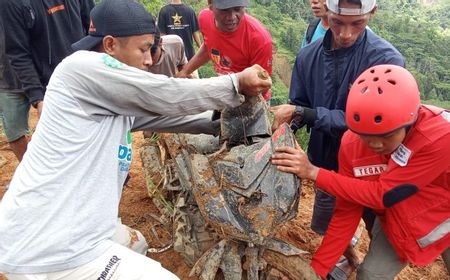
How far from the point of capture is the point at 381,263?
2680 millimetres

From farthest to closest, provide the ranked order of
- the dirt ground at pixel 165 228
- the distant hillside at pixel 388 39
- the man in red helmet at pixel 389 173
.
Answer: the distant hillside at pixel 388 39
the dirt ground at pixel 165 228
the man in red helmet at pixel 389 173

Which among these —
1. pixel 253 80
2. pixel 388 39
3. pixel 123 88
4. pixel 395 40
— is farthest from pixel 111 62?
pixel 395 40

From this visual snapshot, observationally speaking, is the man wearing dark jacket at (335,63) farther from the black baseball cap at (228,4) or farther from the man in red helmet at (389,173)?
the black baseball cap at (228,4)

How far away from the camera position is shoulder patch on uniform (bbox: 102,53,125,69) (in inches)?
77.7

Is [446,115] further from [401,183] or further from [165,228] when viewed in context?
[165,228]

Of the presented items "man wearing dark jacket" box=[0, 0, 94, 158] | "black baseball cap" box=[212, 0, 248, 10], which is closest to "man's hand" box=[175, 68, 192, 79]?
"black baseball cap" box=[212, 0, 248, 10]

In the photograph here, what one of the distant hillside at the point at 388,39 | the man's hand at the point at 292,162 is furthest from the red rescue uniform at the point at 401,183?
the distant hillside at the point at 388,39

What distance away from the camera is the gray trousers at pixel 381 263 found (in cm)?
267

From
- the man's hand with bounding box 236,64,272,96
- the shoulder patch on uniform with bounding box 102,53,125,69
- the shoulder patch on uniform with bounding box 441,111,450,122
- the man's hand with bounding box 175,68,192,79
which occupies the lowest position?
the man's hand with bounding box 175,68,192,79

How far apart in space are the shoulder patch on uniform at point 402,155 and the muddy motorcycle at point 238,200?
58 cm

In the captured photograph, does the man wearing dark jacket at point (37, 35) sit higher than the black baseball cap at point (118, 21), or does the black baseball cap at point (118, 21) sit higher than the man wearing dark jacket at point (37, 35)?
the black baseball cap at point (118, 21)

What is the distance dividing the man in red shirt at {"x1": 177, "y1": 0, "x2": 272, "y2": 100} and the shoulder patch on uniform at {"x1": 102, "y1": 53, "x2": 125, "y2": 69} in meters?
1.91

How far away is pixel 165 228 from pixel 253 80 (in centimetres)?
227

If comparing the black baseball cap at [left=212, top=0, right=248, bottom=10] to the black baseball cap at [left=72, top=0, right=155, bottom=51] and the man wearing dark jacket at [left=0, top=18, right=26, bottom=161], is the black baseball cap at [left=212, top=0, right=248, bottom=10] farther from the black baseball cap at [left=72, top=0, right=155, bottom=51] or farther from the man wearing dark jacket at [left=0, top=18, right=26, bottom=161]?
the man wearing dark jacket at [left=0, top=18, right=26, bottom=161]
